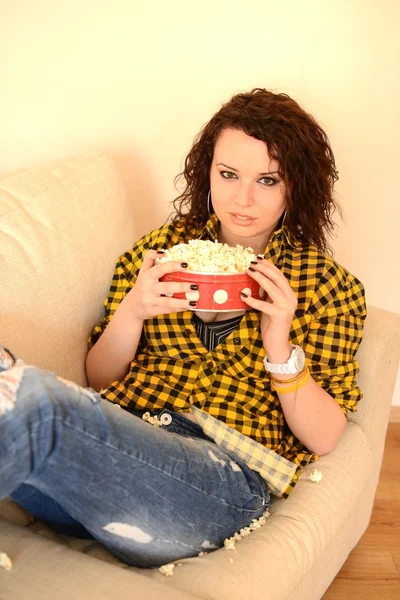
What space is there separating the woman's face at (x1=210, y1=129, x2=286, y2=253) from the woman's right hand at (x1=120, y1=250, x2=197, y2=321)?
0.80ft

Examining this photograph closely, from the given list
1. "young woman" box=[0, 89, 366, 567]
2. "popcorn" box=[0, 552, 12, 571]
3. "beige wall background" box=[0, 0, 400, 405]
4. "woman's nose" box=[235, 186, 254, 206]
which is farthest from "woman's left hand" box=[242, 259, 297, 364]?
"beige wall background" box=[0, 0, 400, 405]

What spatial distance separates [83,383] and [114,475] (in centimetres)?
50

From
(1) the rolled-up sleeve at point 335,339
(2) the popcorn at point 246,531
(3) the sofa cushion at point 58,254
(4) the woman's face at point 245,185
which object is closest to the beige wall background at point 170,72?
(3) the sofa cushion at point 58,254

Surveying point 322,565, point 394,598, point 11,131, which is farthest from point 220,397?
point 11,131

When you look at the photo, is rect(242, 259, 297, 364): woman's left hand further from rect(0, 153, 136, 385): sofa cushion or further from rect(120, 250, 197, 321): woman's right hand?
rect(0, 153, 136, 385): sofa cushion

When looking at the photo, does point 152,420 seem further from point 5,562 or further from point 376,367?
point 376,367

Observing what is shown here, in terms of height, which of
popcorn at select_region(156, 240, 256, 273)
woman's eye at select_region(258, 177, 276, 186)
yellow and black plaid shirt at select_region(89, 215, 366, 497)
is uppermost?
woman's eye at select_region(258, 177, 276, 186)

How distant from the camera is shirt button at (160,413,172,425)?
1555 mm

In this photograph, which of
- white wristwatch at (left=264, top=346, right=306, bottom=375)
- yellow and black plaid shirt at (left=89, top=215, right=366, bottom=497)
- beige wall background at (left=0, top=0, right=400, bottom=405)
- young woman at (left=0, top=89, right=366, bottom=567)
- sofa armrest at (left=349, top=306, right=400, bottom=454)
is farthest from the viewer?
beige wall background at (left=0, top=0, right=400, bottom=405)

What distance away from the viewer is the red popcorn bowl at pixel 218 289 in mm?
1300

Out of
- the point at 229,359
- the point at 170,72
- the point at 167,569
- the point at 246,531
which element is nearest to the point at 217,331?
the point at 229,359

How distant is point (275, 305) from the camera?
1.37 meters

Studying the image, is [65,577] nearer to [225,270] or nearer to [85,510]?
[85,510]

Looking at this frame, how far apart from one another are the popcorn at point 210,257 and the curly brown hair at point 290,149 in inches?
11.3
